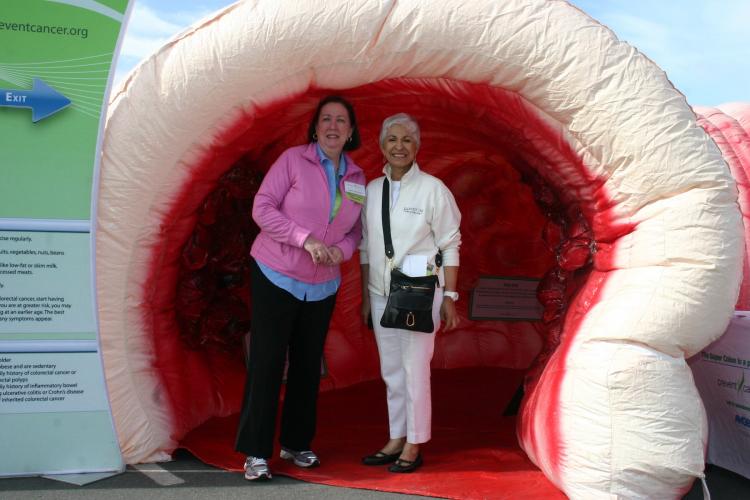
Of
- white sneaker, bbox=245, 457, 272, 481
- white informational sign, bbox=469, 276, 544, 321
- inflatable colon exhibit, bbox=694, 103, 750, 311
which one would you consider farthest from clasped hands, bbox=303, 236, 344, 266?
inflatable colon exhibit, bbox=694, 103, 750, 311

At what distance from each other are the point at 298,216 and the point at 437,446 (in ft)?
4.56

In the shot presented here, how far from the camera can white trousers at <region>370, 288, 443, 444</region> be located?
3000mm

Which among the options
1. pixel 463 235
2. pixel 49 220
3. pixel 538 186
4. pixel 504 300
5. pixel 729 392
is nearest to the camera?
pixel 49 220

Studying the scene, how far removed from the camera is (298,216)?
2914 mm

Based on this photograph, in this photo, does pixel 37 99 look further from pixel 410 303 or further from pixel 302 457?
pixel 302 457

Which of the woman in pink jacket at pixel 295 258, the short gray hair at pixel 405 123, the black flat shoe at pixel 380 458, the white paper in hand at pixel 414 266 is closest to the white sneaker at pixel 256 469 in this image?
the woman in pink jacket at pixel 295 258

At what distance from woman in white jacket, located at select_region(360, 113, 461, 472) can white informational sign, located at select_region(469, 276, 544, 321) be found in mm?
1933

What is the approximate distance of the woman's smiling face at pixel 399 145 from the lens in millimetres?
3010

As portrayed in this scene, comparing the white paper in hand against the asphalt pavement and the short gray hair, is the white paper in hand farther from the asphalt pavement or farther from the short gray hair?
the asphalt pavement

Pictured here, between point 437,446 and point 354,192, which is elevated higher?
point 354,192

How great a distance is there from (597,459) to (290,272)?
4.44 feet

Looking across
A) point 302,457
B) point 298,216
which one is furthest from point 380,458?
point 298,216

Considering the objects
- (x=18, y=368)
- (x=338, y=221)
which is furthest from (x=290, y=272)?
(x=18, y=368)

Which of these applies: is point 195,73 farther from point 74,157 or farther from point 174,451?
point 174,451
